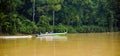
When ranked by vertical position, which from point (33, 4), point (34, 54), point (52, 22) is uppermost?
point (33, 4)

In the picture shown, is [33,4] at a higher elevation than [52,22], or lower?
higher

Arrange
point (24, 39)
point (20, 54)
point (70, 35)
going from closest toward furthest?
point (20, 54), point (24, 39), point (70, 35)

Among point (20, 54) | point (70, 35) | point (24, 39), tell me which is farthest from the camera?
point (70, 35)

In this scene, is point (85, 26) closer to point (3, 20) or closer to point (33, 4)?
point (33, 4)

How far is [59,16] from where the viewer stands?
1091cm

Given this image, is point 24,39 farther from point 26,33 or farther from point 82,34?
point 82,34

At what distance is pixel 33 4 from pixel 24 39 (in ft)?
4.37

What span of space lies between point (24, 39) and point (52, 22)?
1252mm

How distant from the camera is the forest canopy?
10.6 m

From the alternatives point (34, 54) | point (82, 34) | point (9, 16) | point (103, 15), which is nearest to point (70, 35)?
point (82, 34)

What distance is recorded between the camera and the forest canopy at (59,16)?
10562mm

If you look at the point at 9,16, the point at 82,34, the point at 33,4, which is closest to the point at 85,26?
the point at 82,34

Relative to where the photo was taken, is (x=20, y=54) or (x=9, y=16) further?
(x=9, y=16)

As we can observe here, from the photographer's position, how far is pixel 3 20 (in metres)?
10.5
